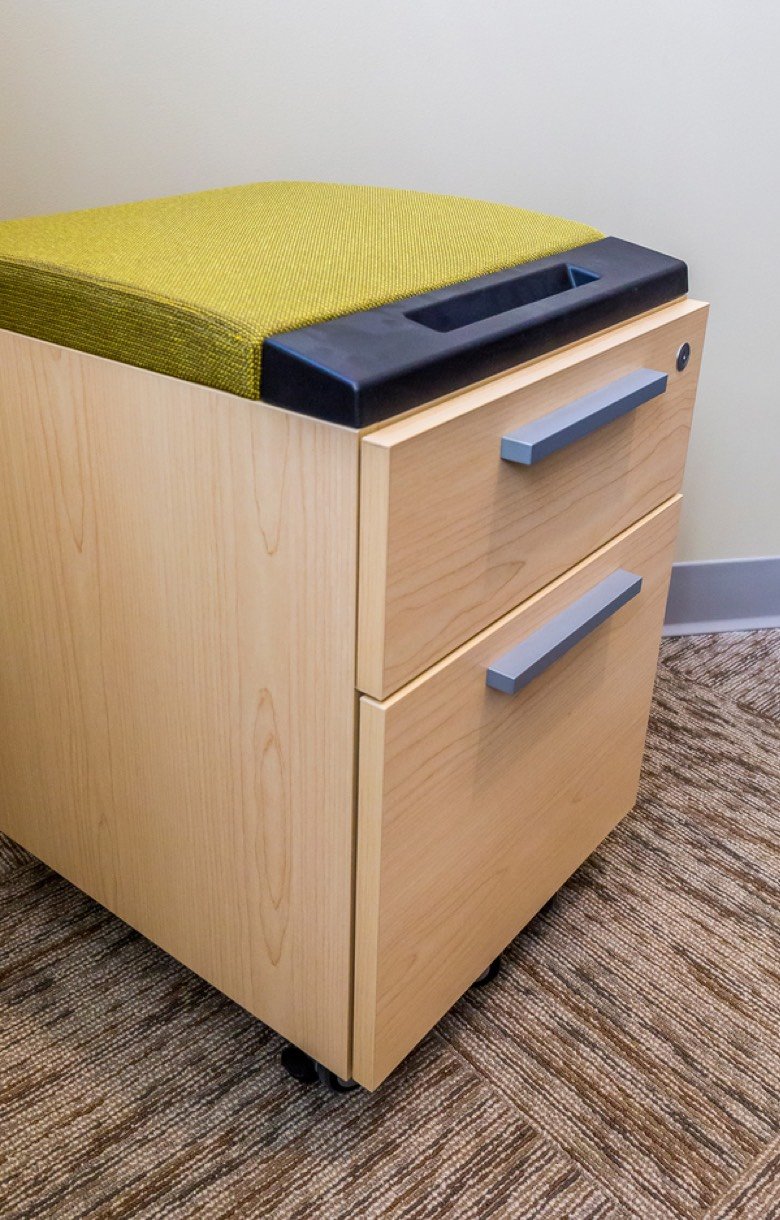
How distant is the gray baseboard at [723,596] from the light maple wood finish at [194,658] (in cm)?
80

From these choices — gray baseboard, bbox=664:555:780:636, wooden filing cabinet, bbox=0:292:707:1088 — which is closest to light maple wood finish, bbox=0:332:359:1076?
wooden filing cabinet, bbox=0:292:707:1088

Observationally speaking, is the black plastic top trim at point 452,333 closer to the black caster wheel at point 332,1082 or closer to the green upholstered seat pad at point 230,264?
the green upholstered seat pad at point 230,264

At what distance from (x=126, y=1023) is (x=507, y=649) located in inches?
16.1

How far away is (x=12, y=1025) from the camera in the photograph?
77 cm

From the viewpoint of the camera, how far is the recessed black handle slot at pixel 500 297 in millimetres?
575

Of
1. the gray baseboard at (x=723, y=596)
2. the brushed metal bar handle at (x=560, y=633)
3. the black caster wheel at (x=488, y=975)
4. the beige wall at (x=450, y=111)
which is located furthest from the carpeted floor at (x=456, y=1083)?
the beige wall at (x=450, y=111)

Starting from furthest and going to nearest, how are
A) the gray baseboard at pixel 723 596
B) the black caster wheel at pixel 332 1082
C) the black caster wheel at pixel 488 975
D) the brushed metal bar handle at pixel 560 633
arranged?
1. the gray baseboard at pixel 723 596
2. the black caster wheel at pixel 488 975
3. the black caster wheel at pixel 332 1082
4. the brushed metal bar handle at pixel 560 633

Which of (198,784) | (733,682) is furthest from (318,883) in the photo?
(733,682)

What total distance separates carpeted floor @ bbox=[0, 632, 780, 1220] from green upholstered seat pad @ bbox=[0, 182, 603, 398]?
48cm

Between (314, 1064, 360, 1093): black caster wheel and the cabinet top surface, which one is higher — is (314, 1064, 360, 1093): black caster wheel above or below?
below

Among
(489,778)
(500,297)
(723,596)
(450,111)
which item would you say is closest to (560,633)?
(489,778)

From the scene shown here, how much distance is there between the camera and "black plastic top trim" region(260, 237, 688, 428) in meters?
0.48

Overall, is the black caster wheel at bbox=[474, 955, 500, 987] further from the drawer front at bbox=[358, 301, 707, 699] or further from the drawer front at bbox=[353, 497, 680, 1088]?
the drawer front at bbox=[358, 301, 707, 699]

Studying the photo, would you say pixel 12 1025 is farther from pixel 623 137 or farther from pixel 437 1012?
pixel 623 137
